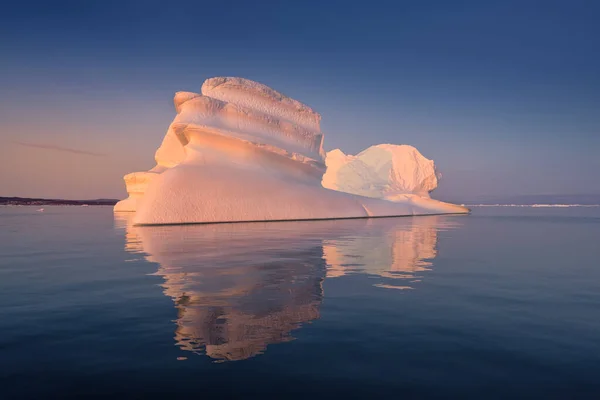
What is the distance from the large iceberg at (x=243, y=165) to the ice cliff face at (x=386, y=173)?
23461mm

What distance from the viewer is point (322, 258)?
8977mm

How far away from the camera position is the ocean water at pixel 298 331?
8.96ft

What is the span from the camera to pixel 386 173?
58.8 m

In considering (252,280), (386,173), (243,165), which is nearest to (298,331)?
(252,280)

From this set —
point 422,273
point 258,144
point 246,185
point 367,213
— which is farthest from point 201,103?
point 422,273

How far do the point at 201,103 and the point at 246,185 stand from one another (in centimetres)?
650

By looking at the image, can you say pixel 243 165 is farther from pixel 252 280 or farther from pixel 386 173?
pixel 386 173

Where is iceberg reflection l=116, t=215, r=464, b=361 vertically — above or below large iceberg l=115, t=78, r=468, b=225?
below

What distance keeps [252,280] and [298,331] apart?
258 cm

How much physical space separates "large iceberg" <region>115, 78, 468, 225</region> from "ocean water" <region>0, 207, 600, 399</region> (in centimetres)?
1389

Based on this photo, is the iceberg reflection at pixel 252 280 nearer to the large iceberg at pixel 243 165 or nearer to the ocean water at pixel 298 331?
the ocean water at pixel 298 331

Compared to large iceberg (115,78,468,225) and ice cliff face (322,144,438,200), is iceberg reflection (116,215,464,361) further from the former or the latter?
ice cliff face (322,144,438,200)

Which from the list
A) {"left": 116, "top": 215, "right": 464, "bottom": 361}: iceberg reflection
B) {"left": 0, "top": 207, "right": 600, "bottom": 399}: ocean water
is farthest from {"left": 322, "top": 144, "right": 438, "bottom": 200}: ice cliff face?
{"left": 0, "top": 207, "right": 600, "bottom": 399}: ocean water

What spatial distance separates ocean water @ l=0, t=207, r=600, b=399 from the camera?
8.96 ft
